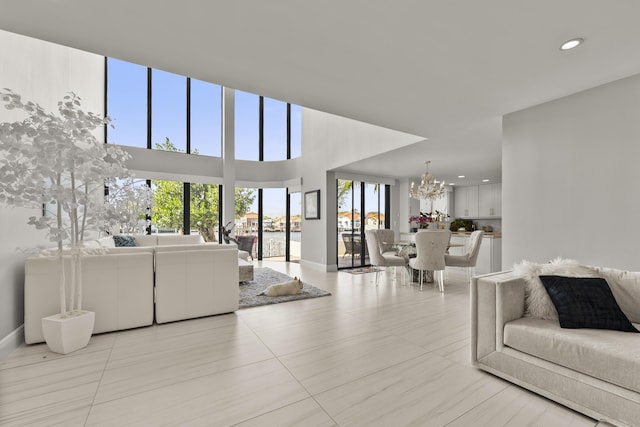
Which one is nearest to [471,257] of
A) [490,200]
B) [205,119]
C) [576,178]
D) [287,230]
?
[576,178]

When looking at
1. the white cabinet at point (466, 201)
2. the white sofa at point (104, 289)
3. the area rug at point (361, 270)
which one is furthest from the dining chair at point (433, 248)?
the white cabinet at point (466, 201)

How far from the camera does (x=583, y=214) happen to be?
2.79 m

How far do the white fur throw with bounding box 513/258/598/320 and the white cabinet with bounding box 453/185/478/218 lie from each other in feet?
21.9

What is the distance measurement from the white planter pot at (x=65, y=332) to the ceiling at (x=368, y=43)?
7.12ft

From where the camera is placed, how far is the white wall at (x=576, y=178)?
2.54 meters

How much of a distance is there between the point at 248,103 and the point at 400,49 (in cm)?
743

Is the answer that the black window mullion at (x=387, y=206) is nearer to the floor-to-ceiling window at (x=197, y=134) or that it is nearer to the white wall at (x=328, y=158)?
the white wall at (x=328, y=158)

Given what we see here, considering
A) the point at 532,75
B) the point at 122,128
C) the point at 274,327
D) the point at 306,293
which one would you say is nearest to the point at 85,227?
the point at 274,327

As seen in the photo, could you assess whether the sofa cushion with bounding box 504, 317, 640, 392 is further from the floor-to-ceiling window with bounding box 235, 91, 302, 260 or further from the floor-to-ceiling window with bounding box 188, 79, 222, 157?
the floor-to-ceiling window with bounding box 188, 79, 222, 157

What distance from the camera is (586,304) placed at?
6.21 feet

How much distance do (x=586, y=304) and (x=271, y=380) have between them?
7.16 feet

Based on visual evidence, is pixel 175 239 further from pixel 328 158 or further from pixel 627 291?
pixel 627 291

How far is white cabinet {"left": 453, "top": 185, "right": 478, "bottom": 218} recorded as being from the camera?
27.7 ft

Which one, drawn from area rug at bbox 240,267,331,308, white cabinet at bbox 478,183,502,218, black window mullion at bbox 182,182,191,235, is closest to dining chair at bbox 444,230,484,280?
area rug at bbox 240,267,331,308
